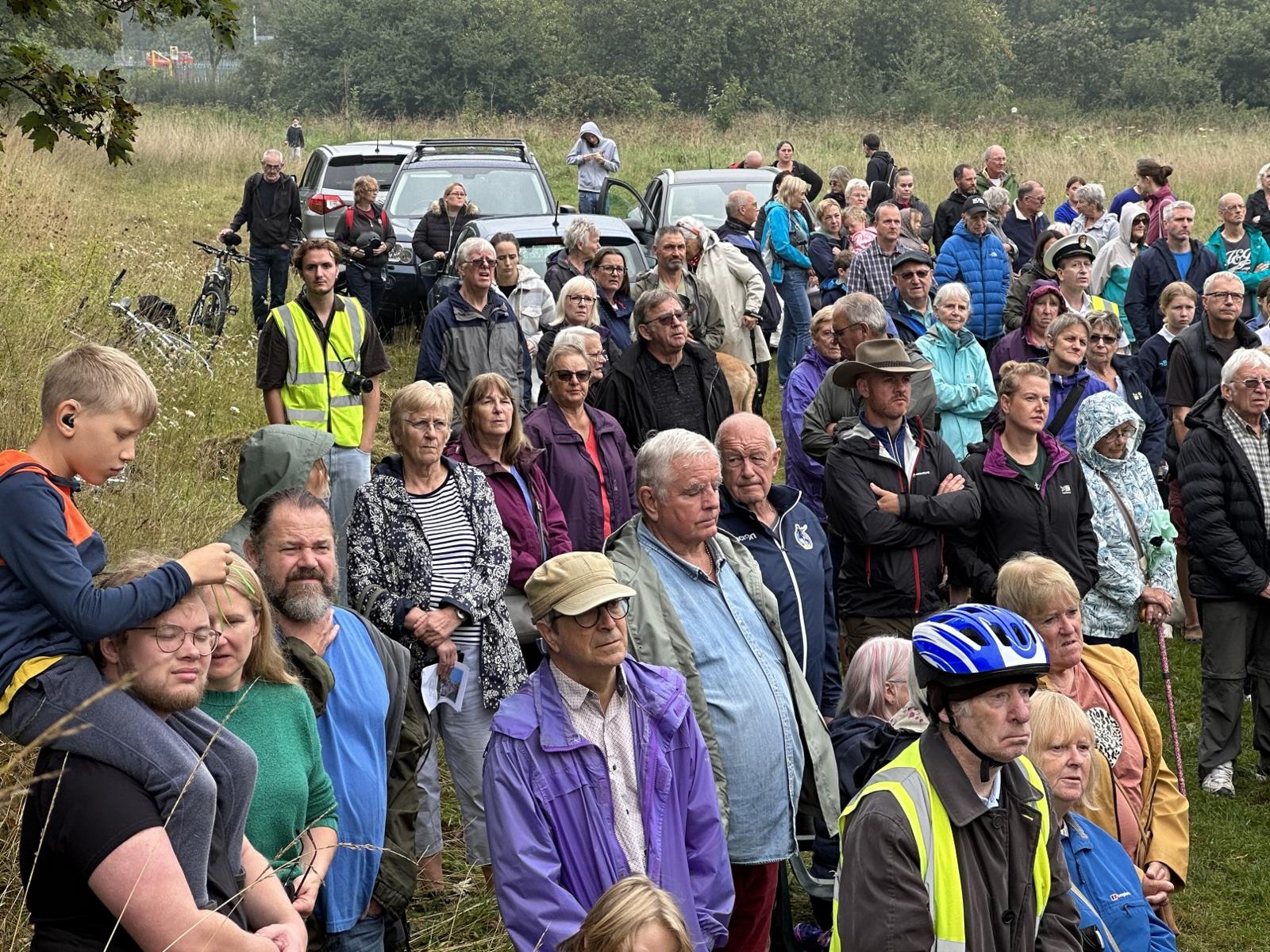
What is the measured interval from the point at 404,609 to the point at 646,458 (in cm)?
117

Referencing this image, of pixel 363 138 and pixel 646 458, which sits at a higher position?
pixel 363 138

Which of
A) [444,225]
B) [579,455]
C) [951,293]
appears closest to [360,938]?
[579,455]

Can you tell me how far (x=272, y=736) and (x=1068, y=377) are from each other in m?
5.60

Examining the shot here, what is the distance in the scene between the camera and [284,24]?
5841 cm

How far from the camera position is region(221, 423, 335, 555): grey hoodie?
5215 mm

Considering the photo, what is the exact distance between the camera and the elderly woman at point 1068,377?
8.18 metres

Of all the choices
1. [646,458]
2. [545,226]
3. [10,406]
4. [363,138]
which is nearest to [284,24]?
[363,138]

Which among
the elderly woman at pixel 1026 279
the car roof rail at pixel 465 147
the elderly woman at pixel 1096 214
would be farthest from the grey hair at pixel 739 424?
the car roof rail at pixel 465 147

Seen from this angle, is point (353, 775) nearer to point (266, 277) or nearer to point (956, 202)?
point (266, 277)

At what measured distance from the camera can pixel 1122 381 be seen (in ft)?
29.4

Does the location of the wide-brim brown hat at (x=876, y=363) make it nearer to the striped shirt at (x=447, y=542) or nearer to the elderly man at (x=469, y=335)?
the striped shirt at (x=447, y=542)

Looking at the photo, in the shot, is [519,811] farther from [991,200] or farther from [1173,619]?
[991,200]

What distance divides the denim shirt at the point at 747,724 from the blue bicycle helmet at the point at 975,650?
131 cm

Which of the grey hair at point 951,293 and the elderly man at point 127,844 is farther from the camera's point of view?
the grey hair at point 951,293
